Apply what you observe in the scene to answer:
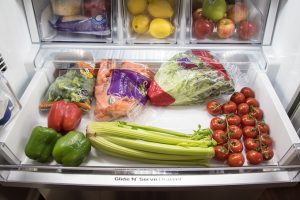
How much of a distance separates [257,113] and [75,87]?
29.4 inches

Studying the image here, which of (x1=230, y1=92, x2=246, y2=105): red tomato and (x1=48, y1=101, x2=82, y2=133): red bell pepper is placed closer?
(x1=48, y1=101, x2=82, y2=133): red bell pepper

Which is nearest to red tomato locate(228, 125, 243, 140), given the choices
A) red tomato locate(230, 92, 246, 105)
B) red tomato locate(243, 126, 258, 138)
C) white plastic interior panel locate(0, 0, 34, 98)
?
red tomato locate(243, 126, 258, 138)

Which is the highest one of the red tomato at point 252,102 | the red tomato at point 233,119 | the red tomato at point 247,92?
the red tomato at point 247,92

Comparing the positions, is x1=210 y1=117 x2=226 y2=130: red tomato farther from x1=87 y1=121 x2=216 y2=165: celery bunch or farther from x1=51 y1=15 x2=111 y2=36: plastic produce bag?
x1=51 y1=15 x2=111 y2=36: plastic produce bag

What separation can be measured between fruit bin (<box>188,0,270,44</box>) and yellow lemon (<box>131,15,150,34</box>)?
19 centimetres

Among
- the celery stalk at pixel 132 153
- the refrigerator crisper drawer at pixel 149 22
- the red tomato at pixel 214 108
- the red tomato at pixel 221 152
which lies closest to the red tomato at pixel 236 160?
the red tomato at pixel 221 152

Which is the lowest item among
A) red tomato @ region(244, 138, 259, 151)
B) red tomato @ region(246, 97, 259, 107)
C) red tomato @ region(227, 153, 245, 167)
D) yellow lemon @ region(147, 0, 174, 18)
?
red tomato @ region(227, 153, 245, 167)

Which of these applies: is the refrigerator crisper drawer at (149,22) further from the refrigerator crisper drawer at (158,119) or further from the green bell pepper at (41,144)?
the green bell pepper at (41,144)

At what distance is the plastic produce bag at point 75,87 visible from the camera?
125 cm

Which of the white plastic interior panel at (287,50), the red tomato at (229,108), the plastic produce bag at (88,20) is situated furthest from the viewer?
the plastic produce bag at (88,20)

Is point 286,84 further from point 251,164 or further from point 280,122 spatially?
point 251,164

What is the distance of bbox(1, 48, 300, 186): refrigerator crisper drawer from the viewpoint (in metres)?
1.04

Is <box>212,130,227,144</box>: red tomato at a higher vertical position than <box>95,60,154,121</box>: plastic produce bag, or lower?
lower

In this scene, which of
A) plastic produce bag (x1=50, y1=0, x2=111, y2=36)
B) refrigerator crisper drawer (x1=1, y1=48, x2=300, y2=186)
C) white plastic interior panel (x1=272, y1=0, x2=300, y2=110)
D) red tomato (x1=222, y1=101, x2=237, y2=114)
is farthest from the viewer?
plastic produce bag (x1=50, y1=0, x2=111, y2=36)
